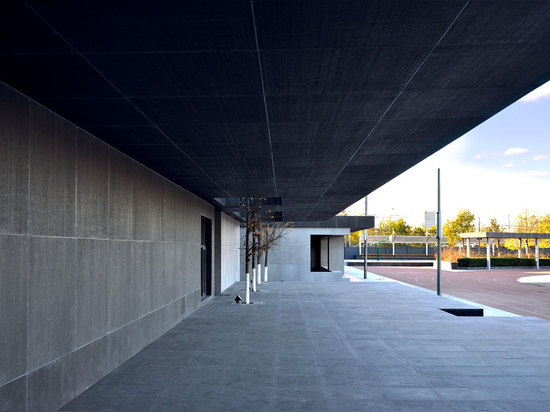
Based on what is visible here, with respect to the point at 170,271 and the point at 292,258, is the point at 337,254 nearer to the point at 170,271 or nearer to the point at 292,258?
the point at 292,258

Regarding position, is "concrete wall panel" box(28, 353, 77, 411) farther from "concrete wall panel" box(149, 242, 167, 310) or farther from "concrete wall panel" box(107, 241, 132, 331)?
"concrete wall panel" box(149, 242, 167, 310)

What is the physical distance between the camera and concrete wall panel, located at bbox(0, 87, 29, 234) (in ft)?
17.5

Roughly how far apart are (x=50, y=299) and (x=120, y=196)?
3.15 metres

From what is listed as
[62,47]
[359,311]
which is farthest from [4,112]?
[359,311]

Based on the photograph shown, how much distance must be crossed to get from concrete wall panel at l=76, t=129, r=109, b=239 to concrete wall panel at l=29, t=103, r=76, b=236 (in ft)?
0.71

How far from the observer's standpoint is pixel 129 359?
9.39 metres

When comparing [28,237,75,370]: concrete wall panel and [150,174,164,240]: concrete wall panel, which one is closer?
[28,237,75,370]: concrete wall panel

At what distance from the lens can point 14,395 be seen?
214 inches

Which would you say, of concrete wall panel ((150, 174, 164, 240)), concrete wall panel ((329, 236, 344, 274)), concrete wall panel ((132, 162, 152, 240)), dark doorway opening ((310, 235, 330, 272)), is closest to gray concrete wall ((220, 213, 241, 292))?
concrete wall panel ((329, 236, 344, 274))

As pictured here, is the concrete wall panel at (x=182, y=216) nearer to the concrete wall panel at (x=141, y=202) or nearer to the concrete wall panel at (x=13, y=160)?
the concrete wall panel at (x=141, y=202)

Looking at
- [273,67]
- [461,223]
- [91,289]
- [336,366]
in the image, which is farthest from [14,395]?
[461,223]

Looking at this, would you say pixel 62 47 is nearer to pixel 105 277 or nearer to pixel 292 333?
pixel 105 277

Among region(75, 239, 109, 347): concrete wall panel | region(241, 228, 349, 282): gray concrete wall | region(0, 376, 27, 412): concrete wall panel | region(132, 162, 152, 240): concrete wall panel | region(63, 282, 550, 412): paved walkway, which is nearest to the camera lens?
region(0, 376, 27, 412): concrete wall panel

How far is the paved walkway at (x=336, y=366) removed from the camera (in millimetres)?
6832
